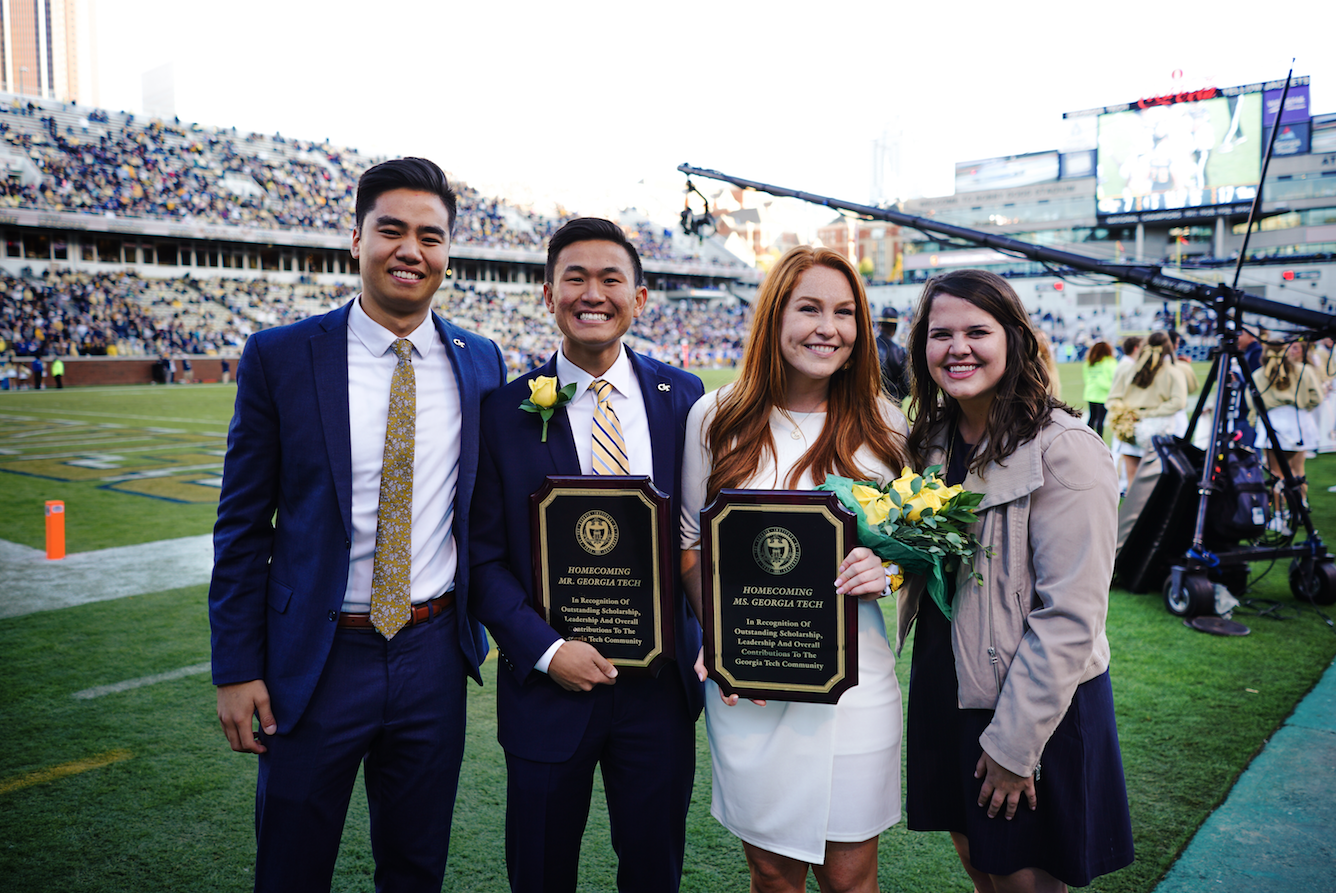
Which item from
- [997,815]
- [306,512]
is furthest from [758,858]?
[306,512]

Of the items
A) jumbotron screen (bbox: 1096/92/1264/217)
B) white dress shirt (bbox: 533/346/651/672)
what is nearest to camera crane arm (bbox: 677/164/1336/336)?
white dress shirt (bbox: 533/346/651/672)

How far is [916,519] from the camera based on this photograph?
6.39ft

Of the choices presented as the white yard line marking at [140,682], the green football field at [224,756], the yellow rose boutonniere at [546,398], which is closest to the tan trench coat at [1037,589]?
the yellow rose boutonniere at [546,398]

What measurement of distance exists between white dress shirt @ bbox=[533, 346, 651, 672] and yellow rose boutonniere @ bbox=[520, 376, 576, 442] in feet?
0.21

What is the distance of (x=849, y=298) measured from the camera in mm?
2209

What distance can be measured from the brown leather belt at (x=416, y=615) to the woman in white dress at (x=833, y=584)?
68cm

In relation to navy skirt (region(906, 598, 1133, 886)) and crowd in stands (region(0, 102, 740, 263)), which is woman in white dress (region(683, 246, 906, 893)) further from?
crowd in stands (region(0, 102, 740, 263))

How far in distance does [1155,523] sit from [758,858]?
5.11 meters

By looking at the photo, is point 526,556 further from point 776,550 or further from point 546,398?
point 776,550

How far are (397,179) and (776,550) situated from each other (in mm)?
1386

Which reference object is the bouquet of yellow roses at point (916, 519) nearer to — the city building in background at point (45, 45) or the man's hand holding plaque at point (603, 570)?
the man's hand holding plaque at point (603, 570)

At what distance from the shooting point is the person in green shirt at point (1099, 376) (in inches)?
461

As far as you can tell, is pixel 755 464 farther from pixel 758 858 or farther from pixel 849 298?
pixel 758 858

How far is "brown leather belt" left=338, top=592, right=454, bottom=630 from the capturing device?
2.19 metres
